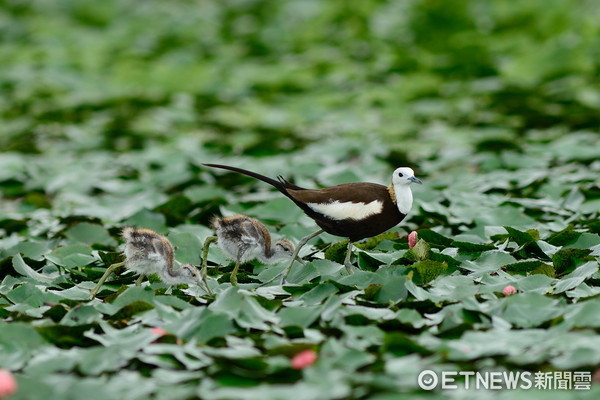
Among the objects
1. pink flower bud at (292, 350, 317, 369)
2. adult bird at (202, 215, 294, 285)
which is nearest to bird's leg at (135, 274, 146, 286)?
adult bird at (202, 215, 294, 285)

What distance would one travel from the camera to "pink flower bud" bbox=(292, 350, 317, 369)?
4.19 metres

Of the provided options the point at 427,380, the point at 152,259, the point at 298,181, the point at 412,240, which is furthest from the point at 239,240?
the point at 298,181

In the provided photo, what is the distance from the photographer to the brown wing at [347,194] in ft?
17.9

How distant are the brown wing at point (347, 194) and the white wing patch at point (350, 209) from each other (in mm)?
25

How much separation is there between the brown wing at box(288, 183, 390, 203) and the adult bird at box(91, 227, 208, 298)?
0.82 metres

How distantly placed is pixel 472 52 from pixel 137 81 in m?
5.08

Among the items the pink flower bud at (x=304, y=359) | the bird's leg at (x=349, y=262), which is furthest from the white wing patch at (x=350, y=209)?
the pink flower bud at (x=304, y=359)

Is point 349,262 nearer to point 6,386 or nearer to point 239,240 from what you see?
point 239,240

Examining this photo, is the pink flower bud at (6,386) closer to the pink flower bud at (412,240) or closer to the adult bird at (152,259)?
the adult bird at (152,259)

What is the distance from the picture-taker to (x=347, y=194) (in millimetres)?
5469

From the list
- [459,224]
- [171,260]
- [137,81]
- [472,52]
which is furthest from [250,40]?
[171,260]

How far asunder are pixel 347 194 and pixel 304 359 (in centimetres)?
150

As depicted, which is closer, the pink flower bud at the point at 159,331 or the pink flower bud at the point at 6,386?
the pink flower bud at the point at 6,386

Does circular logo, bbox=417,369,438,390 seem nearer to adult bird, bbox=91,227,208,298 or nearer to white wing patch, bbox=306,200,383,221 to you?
white wing patch, bbox=306,200,383,221
